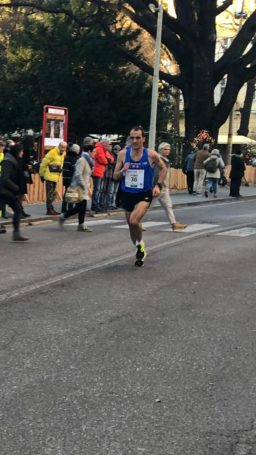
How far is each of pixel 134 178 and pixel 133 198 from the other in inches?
11.1

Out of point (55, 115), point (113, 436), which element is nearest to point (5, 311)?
point (113, 436)

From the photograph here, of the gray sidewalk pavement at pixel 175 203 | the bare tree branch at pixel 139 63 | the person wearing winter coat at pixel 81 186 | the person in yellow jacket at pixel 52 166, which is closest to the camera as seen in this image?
the person wearing winter coat at pixel 81 186

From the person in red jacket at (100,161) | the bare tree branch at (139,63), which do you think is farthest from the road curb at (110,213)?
the bare tree branch at (139,63)

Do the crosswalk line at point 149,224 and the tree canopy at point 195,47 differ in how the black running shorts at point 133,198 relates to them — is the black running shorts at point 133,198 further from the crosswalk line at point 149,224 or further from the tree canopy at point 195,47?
the tree canopy at point 195,47

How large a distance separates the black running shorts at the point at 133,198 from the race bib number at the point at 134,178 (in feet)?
0.38

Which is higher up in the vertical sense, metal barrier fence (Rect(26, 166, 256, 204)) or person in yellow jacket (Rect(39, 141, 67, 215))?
person in yellow jacket (Rect(39, 141, 67, 215))

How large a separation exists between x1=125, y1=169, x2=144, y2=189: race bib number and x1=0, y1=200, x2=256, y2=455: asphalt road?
42.7 inches

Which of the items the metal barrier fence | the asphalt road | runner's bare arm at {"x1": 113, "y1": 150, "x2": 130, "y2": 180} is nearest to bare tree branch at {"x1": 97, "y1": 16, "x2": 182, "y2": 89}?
the metal barrier fence

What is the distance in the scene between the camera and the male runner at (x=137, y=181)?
28.3 ft

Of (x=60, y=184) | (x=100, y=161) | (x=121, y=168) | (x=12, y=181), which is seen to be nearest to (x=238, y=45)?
(x=60, y=184)

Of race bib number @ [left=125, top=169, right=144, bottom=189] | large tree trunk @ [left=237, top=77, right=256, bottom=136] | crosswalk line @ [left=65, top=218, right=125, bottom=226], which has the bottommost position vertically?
crosswalk line @ [left=65, top=218, right=125, bottom=226]

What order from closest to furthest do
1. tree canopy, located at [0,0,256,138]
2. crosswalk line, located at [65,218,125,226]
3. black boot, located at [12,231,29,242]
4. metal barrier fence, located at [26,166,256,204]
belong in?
black boot, located at [12,231,29,242]
crosswalk line, located at [65,218,125,226]
metal barrier fence, located at [26,166,256,204]
tree canopy, located at [0,0,256,138]

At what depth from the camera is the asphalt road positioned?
137 inches

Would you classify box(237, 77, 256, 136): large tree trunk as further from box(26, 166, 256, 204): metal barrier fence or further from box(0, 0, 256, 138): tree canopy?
box(0, 0, 256, 138): tree canopy
